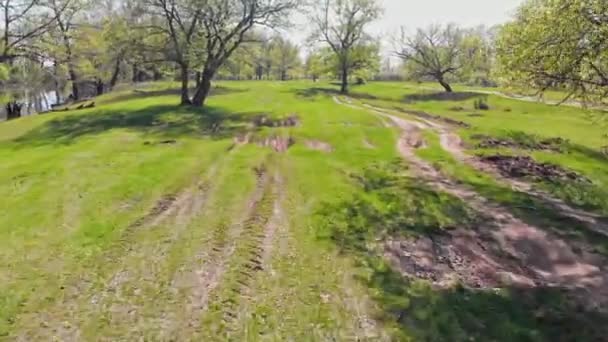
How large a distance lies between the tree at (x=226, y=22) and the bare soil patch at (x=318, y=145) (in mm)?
16016

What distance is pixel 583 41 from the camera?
16781mm

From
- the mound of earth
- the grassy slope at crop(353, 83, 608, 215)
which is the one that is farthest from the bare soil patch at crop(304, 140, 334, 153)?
the grassy slope at crop(353, 83, 608, 215)

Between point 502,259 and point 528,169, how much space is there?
30.6 ft

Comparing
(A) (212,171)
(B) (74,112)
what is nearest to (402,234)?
(A) (212,171)

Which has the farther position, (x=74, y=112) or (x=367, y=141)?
(x=74, y=112)

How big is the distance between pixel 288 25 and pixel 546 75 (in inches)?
902

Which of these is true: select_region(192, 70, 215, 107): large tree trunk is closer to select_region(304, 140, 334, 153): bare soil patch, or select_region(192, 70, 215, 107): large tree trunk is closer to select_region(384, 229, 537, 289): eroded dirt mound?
select_region(304, 140, 334, 153): bare soil patch

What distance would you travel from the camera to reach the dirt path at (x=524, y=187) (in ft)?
42.2

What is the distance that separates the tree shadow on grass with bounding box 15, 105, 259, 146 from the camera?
2654 centimetres

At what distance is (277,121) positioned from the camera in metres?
31.0

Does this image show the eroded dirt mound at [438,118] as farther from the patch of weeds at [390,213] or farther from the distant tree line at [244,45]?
the patch of weeds at [390,213]

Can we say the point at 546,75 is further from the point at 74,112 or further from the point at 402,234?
the point at 74,112

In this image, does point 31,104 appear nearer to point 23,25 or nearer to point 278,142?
point 23,25

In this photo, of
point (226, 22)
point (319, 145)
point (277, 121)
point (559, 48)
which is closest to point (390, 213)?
point (559, 48)
